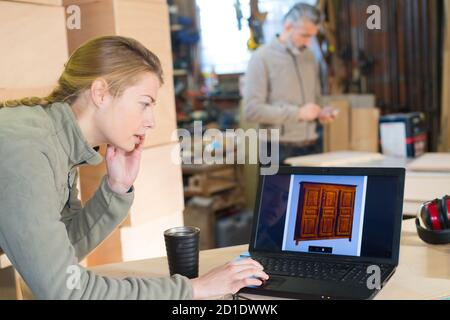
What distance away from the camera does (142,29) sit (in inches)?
66.4

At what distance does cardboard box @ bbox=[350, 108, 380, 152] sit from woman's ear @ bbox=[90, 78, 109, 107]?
2.33 m

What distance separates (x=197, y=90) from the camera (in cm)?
505

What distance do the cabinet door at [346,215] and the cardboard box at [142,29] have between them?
81 centimetres

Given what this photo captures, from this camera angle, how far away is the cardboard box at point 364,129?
3.14 meters

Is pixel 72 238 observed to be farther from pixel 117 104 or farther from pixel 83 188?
pixel 83 188

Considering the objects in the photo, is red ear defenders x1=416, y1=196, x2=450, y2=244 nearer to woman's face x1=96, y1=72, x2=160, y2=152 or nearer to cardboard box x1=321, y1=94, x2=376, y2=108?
woman's face x1=96, y1=72, x2=160, y2=152

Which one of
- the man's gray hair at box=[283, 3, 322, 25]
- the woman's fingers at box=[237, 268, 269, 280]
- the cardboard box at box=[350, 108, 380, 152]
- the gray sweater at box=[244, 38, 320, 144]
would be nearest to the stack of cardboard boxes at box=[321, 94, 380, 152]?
the cardboard box at box=[350, 108, 380, 152]

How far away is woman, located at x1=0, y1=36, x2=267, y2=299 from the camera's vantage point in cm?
81

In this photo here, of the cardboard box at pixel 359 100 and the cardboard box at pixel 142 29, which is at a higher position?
the cardboard box at pixel 142 29

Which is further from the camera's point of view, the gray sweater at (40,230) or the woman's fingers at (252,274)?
the woman's fingers at (252,274)

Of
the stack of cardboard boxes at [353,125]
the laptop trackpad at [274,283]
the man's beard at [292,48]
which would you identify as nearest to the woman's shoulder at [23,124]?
the laptop trackpad at [274,283]

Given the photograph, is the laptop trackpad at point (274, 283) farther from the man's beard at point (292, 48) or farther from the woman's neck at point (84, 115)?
the man's beard at point (292, 48)

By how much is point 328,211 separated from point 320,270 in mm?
147

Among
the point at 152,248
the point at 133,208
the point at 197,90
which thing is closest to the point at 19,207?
the point at 133,208
